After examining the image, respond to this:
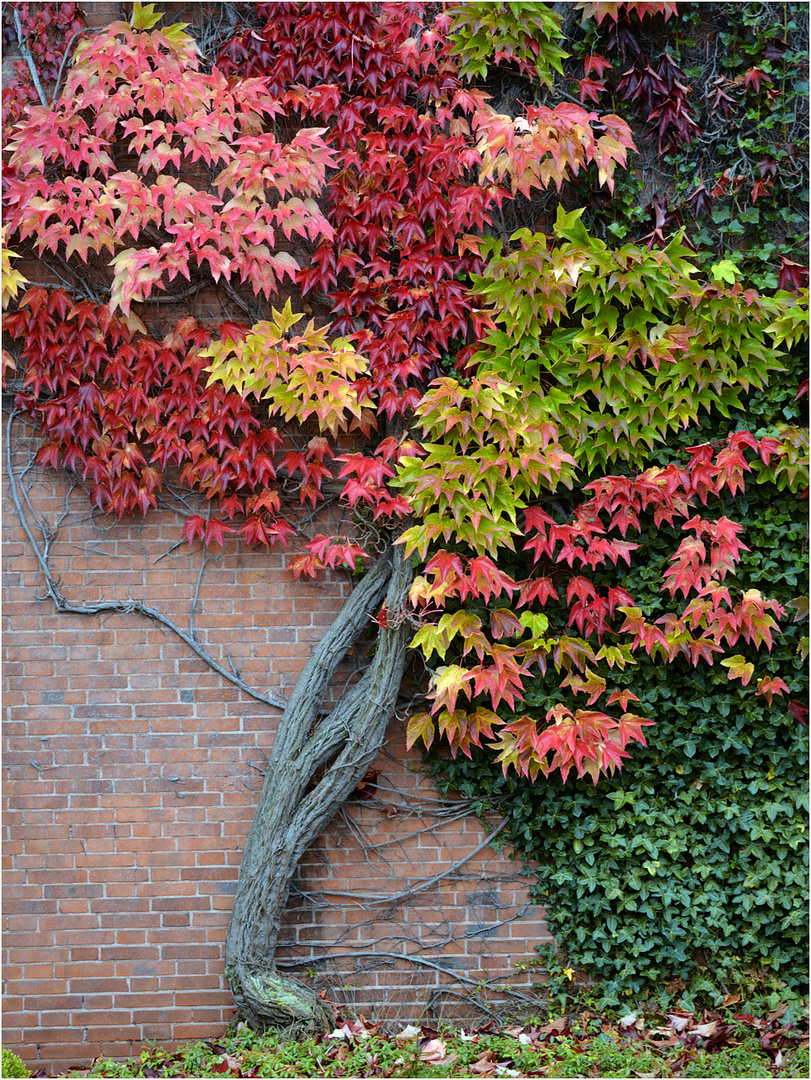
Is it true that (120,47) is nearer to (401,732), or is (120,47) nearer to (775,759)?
(401,732)

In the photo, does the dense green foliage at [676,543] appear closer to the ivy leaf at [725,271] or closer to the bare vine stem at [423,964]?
the ivy leaf at [725,271]

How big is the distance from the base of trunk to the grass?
46 mm

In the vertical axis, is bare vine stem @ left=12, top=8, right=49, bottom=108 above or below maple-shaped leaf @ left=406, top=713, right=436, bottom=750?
above

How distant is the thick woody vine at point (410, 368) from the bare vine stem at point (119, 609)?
0.11 m

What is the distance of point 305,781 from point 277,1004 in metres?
0.87

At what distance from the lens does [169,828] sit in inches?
134

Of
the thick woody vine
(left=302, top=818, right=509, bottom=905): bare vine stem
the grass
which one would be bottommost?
the grass

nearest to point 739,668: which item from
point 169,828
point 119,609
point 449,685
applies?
point 449,685

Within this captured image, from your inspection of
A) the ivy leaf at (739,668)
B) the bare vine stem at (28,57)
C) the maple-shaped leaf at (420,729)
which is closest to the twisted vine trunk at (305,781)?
the maple-shaped leaf at (420,729)

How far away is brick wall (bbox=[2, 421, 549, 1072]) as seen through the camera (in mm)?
3340

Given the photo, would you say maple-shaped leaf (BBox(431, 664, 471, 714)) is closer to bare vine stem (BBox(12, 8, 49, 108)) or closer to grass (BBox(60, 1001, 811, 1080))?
grass (BBox(60, 1001, 811, 1080))

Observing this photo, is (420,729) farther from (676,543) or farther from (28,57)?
(28,57)

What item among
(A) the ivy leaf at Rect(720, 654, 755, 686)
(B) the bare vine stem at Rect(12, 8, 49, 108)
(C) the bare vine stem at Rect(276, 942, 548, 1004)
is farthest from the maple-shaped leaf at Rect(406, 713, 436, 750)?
(B) the bare vine stem at Rect(12, 8, 49, 108)

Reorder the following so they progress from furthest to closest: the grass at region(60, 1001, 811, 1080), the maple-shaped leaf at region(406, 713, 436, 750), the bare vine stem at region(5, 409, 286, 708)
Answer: the bare vine stem at region(5, 409, 286, 708), the maple-shaped leaf at region(406, 713, 436, 750), the grass at region(60, 1001, 811, 1080)
